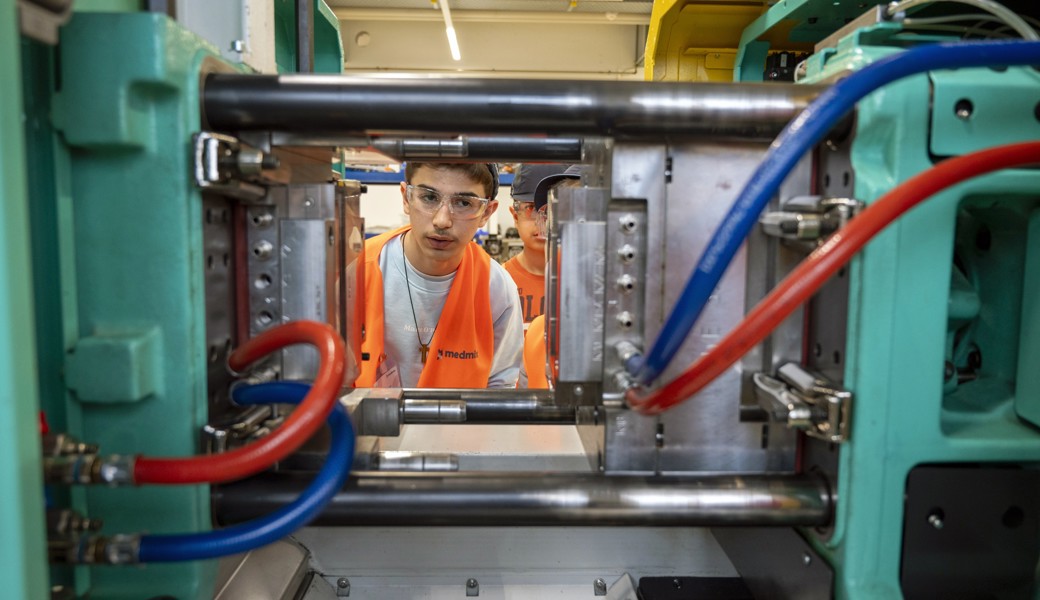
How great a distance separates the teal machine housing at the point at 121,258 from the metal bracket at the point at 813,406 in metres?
0.70

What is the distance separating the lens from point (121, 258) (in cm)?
70

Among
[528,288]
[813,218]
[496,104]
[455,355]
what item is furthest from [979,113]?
[528,288]

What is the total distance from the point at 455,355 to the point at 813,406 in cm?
163

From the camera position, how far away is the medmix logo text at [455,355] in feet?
7.43

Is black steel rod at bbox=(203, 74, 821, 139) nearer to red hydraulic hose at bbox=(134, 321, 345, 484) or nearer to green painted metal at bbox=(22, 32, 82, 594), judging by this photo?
green painted metal at bbox=(22, 32, 82, 594)

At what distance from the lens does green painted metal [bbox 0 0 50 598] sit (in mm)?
488

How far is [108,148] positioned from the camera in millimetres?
677

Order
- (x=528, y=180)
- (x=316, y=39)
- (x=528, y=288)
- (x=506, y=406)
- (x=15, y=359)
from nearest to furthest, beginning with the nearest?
(x=15, y=359), (x=506, y=406), (x=316, y=39), (x=528, y=180), (x=528, y=288)

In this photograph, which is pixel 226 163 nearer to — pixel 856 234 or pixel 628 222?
pixel 628 222

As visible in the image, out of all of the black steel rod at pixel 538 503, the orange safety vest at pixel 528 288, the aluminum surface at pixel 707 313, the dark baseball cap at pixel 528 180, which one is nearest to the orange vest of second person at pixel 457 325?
the dark baseball cap at pixel 528 180

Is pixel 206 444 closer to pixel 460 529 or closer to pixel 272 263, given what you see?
pixel 272 263

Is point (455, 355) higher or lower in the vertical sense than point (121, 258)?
lower

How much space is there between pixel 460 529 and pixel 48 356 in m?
0.61

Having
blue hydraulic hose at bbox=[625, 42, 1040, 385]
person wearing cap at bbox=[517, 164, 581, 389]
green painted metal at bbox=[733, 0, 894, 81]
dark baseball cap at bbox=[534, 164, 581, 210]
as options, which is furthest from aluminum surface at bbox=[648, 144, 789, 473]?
person wearing cap at bbox=[517, 164, 581, 389]
